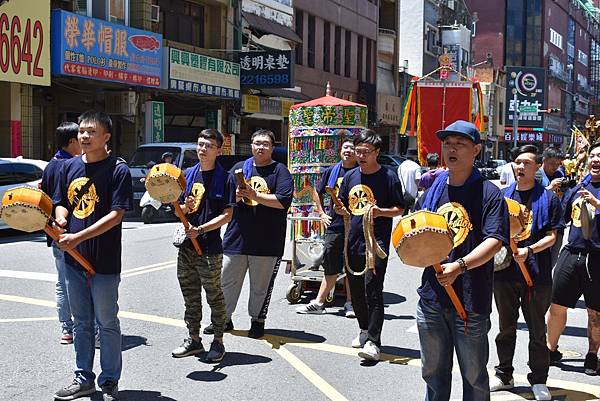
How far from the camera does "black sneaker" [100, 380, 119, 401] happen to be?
5098 mm

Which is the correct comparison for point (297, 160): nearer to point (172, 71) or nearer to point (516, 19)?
point (172, 71)

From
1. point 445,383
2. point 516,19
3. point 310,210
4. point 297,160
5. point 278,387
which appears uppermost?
point 516,19

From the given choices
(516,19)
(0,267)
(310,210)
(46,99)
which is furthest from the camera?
(516,19)

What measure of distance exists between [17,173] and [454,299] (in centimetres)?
1266

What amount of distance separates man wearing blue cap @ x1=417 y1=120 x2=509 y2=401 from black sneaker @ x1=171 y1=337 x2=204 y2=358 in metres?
2.63

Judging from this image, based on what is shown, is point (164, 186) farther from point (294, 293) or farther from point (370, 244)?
point (294, 293)

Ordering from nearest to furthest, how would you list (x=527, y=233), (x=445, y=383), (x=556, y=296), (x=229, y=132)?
(x=445, y=383) < (x=527, y=233) < (x=556, y=296) < (x=229, y=132)

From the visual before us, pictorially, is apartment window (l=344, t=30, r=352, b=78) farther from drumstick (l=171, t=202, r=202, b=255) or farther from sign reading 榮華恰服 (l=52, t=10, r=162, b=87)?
drumstick (l=171, t=202, r=202, b=255)

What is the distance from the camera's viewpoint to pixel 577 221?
6.12 m

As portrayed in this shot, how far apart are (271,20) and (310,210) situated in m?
23.4

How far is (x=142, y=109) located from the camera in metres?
24.1

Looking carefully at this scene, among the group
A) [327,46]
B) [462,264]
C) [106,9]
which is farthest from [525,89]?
[462,264]

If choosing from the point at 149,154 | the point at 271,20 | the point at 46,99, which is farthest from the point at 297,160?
the point at 271,20

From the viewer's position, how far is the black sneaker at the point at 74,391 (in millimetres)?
5176
